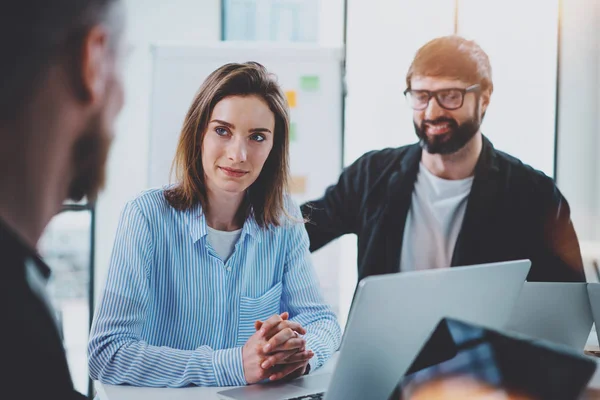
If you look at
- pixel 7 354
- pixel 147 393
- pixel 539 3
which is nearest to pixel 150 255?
pixel 147 393

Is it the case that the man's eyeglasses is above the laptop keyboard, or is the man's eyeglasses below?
above

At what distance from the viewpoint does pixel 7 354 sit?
589 mm

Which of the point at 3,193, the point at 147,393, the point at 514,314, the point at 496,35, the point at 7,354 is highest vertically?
the point at 496,35

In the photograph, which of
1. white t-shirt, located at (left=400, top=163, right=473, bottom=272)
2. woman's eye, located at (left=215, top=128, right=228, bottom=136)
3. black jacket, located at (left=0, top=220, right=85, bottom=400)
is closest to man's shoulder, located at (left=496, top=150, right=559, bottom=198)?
white t-shirt, located at (left=400, top=163, right=473, bottom=272)

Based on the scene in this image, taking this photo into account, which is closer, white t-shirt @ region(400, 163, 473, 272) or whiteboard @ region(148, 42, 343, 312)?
white t-shirt @ region(400, 163, 473, 272)

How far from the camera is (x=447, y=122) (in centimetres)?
254

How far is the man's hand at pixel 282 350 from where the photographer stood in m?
1.36

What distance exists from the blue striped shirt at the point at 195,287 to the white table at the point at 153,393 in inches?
3.4

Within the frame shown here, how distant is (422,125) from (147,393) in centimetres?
167

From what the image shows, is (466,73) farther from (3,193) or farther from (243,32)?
(3,193)

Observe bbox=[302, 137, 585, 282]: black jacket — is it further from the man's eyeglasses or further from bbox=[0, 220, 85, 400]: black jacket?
bbox=[0, 220, 85, 400]: black jacket

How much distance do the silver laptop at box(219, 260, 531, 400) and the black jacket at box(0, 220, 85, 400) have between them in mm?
425

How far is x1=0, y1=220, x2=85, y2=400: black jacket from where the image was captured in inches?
23.2

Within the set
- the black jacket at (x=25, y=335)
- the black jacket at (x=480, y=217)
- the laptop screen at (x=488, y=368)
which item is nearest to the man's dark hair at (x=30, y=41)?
the black jacket at (x=25, y=335)
